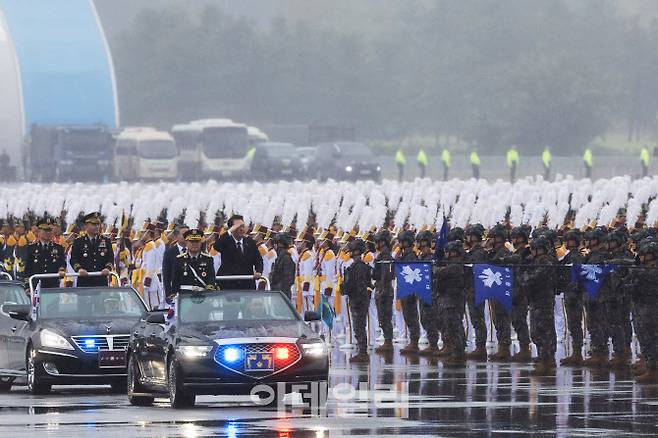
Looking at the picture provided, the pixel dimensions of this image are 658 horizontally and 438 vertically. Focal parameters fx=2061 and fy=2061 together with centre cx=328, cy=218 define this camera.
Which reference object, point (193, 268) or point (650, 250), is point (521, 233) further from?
point (193, 268)

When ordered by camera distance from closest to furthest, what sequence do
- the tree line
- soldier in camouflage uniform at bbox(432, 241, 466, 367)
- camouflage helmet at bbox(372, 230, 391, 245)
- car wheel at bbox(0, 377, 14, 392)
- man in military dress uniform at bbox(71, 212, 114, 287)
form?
car wheel at bbox(0, 377, 14, 392) < man in military dress uniform at bbox(71, 212, 114, 287) < soldier in camouflage uniform at bbox(432, 241, 466, 367) < camouflage helmet at bbox(372, 230, 391, 245) < the tree line

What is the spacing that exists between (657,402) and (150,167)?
80095 millimetres

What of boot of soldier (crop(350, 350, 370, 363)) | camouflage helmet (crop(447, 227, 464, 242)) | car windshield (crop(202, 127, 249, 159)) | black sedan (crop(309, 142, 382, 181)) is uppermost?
car windshield (crop(202, 127, 249, 159))

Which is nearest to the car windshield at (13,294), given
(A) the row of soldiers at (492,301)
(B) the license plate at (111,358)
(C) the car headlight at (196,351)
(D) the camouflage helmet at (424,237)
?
(A) the row of soldiers at (492,301)

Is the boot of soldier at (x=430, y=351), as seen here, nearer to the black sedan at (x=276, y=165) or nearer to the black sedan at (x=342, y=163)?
the black sedan at (x=342, y=163)

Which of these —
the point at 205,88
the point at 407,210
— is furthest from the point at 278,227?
the point at 205,88

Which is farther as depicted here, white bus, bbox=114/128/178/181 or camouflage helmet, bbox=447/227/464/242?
white bus, bbox=114/128/178/181

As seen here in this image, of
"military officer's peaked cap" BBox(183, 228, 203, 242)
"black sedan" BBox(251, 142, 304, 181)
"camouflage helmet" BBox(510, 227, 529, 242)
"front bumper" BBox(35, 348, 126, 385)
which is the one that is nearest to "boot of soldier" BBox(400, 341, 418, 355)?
"camouflage helmet" BBox(510, 227, 529, 242)

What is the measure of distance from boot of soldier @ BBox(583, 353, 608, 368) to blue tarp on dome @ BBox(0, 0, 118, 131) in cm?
8942

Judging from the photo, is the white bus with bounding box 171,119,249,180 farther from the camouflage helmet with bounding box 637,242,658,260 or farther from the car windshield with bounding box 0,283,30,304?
the camouflage helmet with bounding box 637,242,658,260

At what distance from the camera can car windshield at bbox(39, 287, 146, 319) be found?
19031 mm

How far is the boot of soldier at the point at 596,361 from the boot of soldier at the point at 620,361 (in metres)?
0.11

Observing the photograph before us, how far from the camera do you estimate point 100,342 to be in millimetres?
18406

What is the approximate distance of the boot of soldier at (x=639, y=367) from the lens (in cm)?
1962
